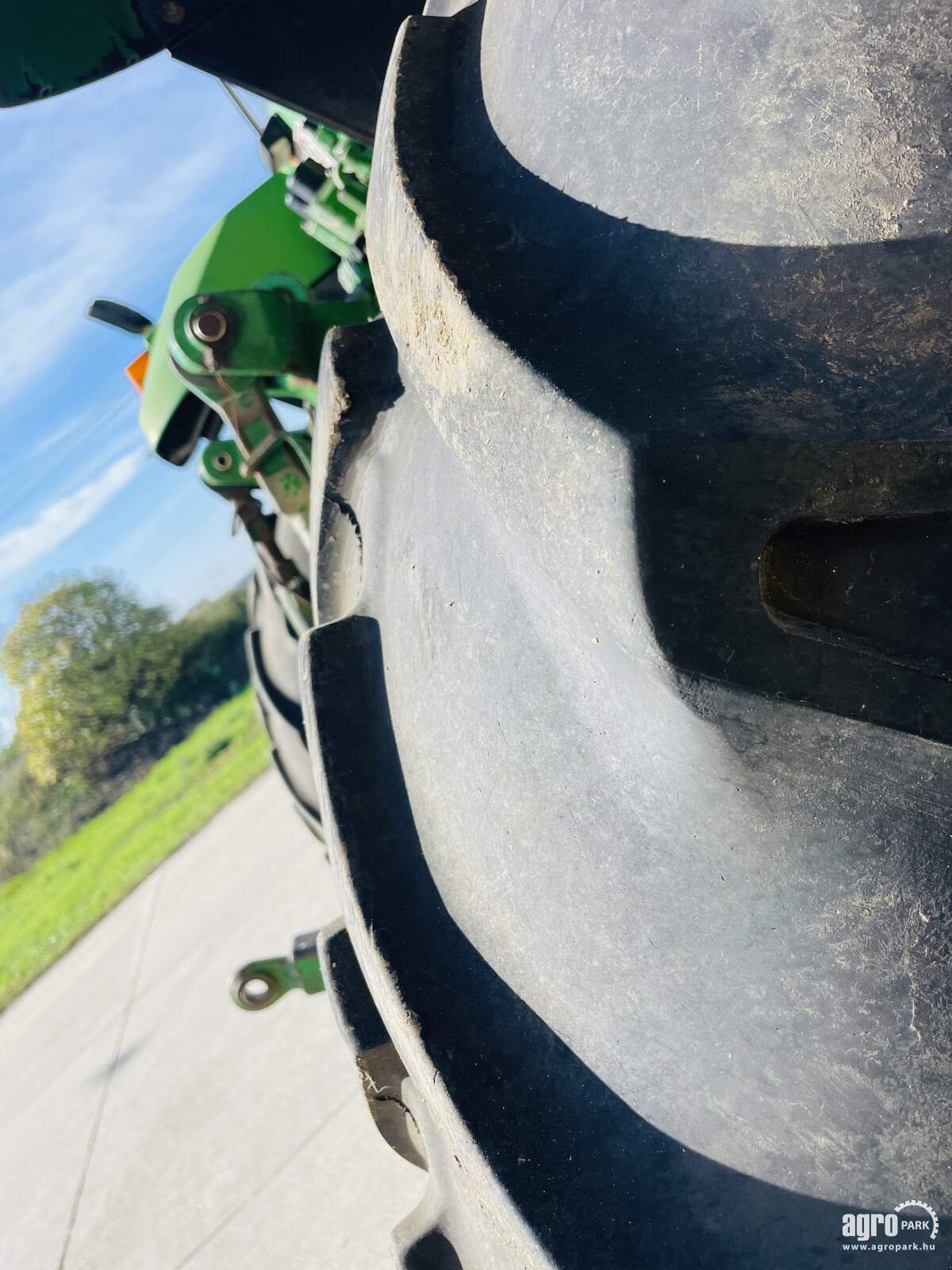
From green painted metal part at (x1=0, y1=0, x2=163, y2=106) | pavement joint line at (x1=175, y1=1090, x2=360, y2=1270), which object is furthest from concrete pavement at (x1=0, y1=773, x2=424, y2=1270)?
green painted metal part at (x1=0, y1=0, x2=163, y2=106)

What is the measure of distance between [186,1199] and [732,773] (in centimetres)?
295

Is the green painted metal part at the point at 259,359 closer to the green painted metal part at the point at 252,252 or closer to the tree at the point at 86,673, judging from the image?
the green painted metal part at the point at 252,252

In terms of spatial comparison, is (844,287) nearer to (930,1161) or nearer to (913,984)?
(913,984)

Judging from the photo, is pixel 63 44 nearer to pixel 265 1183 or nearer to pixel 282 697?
pixel 282 697

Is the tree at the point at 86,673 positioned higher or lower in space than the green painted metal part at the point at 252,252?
lower

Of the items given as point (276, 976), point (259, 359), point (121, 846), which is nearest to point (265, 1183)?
point (276, 976)

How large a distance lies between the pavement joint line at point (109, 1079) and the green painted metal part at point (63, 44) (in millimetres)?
3187

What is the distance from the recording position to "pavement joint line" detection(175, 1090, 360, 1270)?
9.54 feet

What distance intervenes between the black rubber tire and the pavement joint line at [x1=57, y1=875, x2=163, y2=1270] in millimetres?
1897

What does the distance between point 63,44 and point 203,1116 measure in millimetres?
3011

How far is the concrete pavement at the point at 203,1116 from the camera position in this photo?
274cm

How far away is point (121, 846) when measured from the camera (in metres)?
11.8

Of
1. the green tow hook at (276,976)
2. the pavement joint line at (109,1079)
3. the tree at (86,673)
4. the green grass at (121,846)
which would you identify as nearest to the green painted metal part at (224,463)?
the green tow hook at (276,976)

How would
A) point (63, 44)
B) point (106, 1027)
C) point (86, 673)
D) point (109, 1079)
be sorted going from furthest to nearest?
point (86, 673) → point (106, 1027) → point (109, 1079) → point (63, 44)
